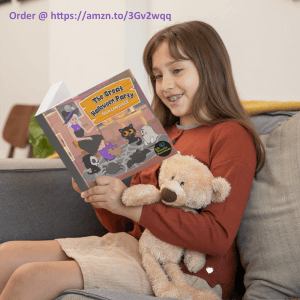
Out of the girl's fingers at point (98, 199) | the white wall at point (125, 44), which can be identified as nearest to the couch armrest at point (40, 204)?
the girl's fingers at point (98, 199)

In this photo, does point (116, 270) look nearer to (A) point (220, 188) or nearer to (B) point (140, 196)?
(B) point (140, 196)

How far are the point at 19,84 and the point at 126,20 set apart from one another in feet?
4.46

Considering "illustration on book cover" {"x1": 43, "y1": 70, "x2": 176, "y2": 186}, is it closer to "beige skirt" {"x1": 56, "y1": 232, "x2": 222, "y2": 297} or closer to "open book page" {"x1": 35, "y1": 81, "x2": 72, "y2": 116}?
"open book page" {"x1": 35, "y1": 81, "x2": 72, "y2": 116}

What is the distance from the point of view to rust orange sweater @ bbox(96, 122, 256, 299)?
0.66 m

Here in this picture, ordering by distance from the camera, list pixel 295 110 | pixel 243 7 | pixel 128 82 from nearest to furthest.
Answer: pixel 128 82 < pixel 295 110 < pixel 243 7

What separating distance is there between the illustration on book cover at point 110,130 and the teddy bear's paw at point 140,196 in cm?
4

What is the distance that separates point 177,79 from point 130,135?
0.28 meters

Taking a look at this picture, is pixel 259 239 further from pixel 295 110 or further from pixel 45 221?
pixel 45 221

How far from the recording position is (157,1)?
1.87 metres

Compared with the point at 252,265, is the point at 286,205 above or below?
above

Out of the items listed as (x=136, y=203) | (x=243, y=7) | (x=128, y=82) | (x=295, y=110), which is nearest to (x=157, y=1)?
(x=243, y=7)

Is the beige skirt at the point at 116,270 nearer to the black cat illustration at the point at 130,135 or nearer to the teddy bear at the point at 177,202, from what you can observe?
the teddy bear at the point at 177,202

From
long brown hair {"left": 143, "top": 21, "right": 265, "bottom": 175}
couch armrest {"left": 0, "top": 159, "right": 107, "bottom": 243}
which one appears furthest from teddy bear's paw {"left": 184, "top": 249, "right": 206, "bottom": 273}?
couch armrest {"left": 0, "top": 159, "right": 107, "bottom": 243}

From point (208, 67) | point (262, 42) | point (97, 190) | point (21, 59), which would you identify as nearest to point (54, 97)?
point (97, 190)
